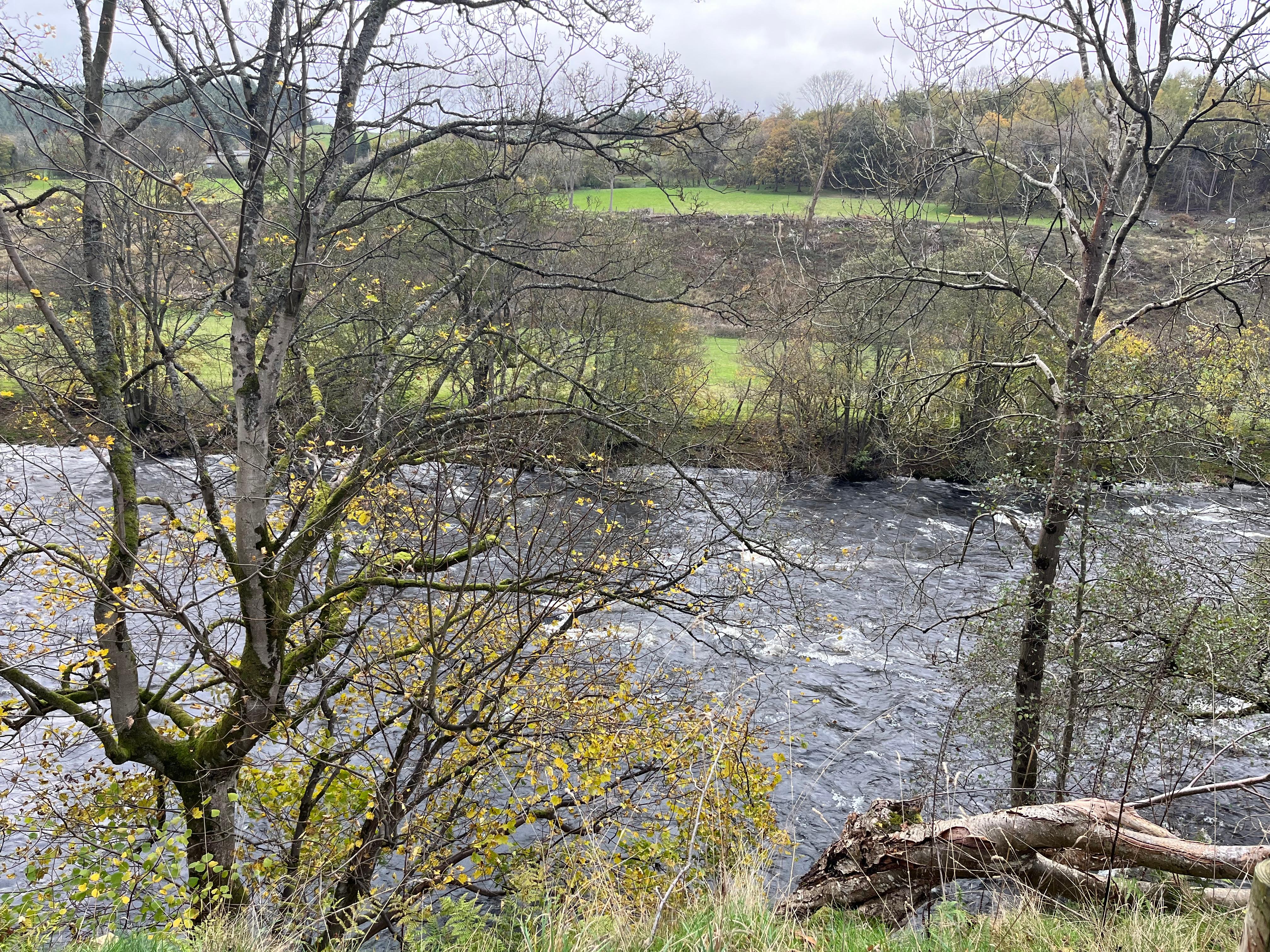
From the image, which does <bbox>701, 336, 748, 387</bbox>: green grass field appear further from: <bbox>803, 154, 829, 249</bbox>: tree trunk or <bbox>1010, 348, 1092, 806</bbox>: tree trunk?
<bbox>1010, 348, 1092, 806</bbox>: tree trunk

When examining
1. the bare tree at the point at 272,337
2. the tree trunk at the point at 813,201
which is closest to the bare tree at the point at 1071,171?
the bare tree at the point at 272,337

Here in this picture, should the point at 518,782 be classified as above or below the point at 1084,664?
below

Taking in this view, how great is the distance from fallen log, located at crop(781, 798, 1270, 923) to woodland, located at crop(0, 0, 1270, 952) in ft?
0.12

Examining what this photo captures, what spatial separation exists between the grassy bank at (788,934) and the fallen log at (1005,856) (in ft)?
1.06

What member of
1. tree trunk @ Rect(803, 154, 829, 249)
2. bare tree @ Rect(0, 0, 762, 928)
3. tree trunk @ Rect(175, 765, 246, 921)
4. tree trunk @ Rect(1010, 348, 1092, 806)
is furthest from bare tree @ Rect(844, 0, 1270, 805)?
tree trunk @ Rect(803, 154, 829, 249)

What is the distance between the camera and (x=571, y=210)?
1061 inches

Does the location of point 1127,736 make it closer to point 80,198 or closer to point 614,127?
point 614,127

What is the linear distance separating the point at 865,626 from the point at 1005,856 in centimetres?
1193

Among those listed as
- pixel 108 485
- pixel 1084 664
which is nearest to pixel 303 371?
pixel 1084 664

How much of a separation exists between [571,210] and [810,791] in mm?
20742

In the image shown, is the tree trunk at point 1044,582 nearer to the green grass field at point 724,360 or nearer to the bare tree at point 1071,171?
the bare tree at point 1071,171

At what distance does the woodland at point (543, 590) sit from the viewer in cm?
525

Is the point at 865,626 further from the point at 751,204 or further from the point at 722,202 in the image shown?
the point at 751,204

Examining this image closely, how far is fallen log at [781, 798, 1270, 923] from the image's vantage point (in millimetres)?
4664
